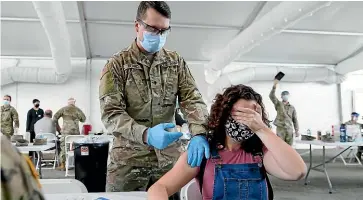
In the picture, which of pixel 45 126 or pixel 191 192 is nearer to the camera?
pixel 191 192

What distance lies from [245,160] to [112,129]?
0.55m

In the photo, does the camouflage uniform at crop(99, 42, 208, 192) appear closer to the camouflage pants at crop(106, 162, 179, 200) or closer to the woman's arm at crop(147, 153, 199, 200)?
the camouflage pants at crop(106, 162, 179, 200)

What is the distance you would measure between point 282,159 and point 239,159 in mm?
168

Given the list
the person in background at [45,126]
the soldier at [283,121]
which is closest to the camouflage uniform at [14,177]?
the soldier at [283,121]

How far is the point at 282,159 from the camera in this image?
142 centimetres

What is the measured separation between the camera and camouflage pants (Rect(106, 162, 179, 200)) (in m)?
1.58

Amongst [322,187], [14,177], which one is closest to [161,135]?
[14,177]

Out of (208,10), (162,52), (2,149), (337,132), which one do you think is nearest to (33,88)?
(208,10)

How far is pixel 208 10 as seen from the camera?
6.68 m

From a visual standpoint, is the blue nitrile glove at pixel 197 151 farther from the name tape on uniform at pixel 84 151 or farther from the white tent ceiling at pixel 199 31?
the white tent ceiling at pixel 199 31

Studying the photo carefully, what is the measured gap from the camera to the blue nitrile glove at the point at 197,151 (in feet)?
4.56

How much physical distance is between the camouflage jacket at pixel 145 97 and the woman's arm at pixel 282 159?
27 centimetres

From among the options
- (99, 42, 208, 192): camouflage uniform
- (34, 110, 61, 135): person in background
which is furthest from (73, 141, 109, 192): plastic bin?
(34, 110, 61, 135): person in background

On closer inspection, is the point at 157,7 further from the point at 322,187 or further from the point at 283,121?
the point at 283,121
